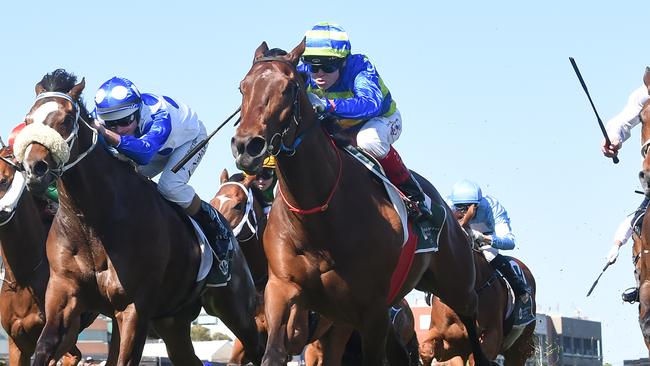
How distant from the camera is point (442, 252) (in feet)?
41.6

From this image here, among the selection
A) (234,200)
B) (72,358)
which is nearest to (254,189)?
(234,200)

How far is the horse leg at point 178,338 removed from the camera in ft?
42.9

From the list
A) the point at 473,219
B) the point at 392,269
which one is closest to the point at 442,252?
the point at 392,269

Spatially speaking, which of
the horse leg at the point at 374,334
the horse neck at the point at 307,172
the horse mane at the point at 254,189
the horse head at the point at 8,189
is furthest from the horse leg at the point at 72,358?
the horse neck at the point at 307,172

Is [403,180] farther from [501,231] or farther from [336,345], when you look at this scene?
[501,231]

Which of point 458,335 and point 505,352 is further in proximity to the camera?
point 505,352

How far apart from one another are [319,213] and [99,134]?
2.02 m

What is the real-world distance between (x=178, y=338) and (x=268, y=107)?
390 cm

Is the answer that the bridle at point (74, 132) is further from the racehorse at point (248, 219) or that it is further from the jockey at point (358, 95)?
the racehorse at point (248, 219)

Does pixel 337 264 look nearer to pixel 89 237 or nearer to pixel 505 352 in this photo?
pixel 89 237

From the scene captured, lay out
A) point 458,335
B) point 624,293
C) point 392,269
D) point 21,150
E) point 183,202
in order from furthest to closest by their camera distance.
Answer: point 458,335
point 624,293
point 183,202
point 392,269
point 21,150

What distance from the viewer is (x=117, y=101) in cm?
1202

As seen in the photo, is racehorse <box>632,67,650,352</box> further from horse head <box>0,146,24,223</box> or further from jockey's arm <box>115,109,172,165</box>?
horse head <box>0,146,24,223</box>

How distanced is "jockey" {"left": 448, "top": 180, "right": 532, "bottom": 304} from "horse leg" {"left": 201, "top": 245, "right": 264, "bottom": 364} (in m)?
4.41
